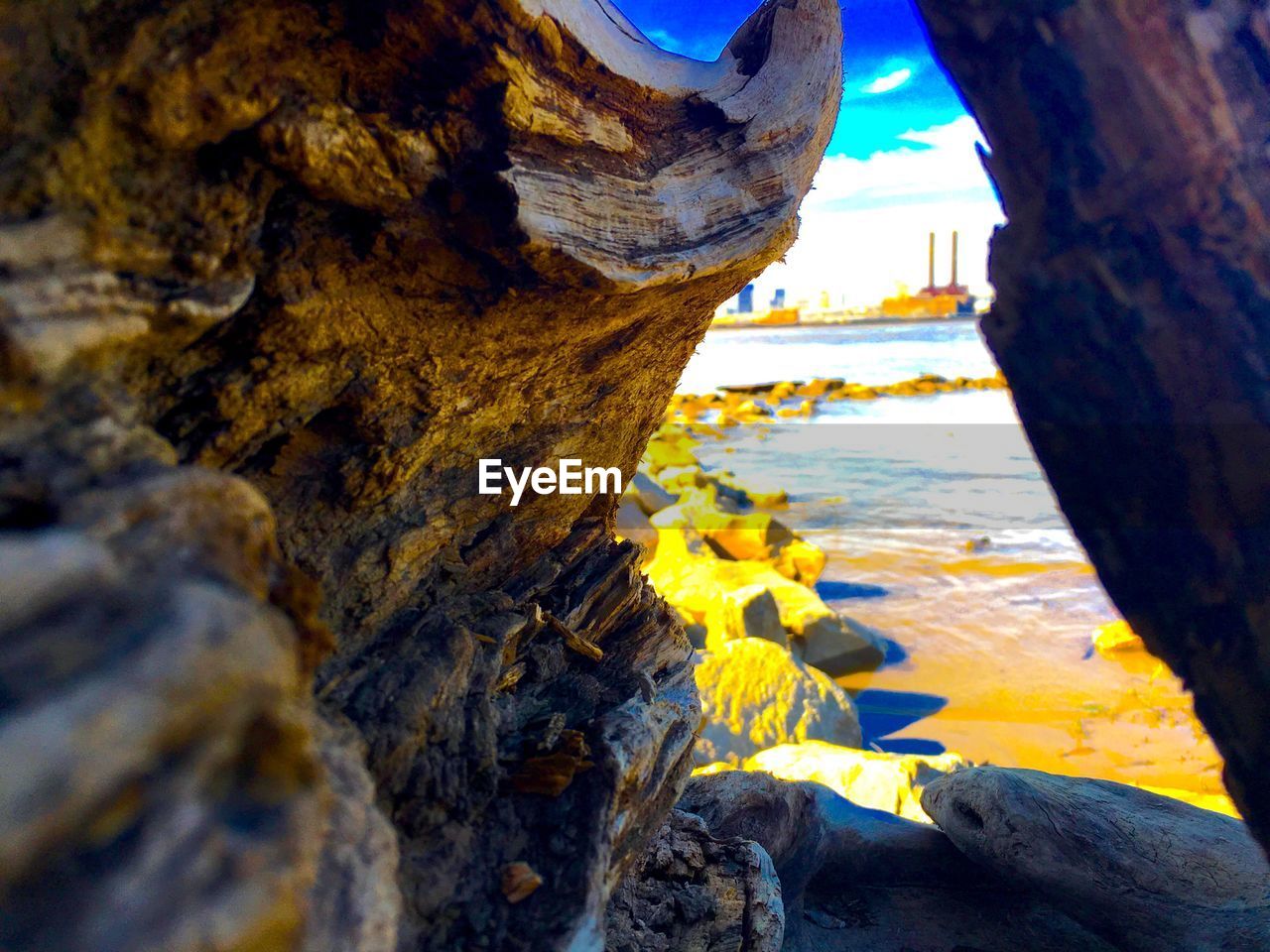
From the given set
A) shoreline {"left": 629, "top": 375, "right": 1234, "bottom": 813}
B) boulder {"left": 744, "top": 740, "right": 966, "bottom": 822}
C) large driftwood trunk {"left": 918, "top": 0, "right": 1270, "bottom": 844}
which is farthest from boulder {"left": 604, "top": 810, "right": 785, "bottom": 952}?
shoreline {"left": 629, "top": 375, "right": 1234, "bottom": 813}

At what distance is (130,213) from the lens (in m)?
1.21

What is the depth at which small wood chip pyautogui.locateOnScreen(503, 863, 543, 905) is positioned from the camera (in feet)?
4.91

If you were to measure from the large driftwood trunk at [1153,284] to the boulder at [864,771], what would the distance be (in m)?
2.12

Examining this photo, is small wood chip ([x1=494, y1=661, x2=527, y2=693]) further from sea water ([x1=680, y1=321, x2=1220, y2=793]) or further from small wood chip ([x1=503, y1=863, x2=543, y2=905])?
sea water ([x1=680, y1=321, x2=1220, y2=793])

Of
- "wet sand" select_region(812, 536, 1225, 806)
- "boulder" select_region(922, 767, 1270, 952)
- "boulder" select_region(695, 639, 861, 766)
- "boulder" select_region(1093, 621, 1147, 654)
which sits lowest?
"wet sand" select_region(812, 536, 1225, 806)

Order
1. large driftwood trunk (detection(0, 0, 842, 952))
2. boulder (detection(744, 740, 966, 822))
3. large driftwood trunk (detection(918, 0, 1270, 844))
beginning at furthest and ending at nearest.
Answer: boulder (detection(744, 740, 966, 822))
large driftwood trunk (detection(918, 0, 1270, 844))
large driftwood trunk (detection(0, 0, 842, 952))

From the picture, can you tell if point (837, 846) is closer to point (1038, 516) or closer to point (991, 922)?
point (991, 922)

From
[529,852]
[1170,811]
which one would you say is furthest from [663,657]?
[1170,811]

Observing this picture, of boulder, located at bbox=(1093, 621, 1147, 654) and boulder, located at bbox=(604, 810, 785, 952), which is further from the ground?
boulder, located at bbox=(604, 810, 785, 952)

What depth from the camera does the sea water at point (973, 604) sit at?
507 centimetres

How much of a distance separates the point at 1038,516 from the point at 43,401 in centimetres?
1012

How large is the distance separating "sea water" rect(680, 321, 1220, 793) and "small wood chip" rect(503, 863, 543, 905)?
1811 mm

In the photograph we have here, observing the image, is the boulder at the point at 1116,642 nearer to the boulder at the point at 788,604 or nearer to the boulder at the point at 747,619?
the boulder at the point at 788,604

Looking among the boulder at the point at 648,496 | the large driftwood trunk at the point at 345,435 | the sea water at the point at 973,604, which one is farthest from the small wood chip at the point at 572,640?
the boulder at the point at 648,496
